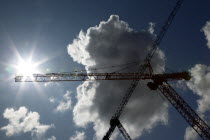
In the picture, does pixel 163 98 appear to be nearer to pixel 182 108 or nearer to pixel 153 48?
pixel 182 108

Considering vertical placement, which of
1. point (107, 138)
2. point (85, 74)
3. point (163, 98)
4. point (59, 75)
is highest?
point (59, 75)

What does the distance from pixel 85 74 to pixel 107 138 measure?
21682 millimetres

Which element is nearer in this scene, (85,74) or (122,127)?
(85,74)

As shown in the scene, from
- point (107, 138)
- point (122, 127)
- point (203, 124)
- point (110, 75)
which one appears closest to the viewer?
point (203, 124)

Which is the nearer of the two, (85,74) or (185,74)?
(185,74)

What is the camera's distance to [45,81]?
4719 cm

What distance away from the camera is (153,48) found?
48.4m

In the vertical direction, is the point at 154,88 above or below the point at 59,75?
below

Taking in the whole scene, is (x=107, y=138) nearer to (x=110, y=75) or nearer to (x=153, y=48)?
(x=110, y=75)

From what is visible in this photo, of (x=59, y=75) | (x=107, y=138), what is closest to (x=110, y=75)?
(x=59, y=75)

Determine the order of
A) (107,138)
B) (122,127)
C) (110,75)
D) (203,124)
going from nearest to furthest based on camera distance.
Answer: (203,124), (110,75), (107,138), (122,127)

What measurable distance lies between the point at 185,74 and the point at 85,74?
23.7m

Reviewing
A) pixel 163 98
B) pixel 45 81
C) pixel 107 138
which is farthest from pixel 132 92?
pixel 45 81

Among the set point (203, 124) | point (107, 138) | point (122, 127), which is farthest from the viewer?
point (122, 127)
